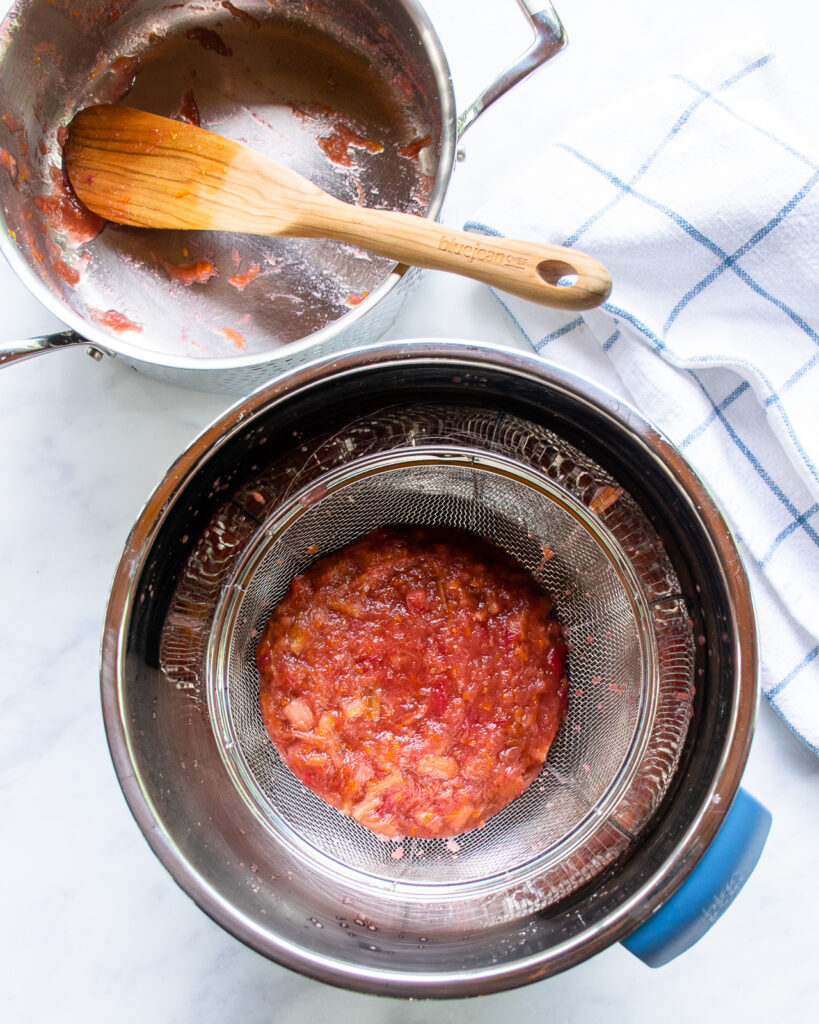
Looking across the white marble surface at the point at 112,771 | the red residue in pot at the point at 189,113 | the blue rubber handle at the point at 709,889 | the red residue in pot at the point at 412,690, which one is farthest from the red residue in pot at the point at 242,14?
the blue rubber handle at the point at 709,889

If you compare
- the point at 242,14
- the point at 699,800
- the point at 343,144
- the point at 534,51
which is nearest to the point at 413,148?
the point at 343,144

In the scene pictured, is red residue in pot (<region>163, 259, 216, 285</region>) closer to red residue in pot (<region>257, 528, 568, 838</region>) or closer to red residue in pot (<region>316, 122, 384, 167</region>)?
red residue in pot (<region>316, 122, 384, 167</region>)

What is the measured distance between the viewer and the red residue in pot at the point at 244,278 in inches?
52.4

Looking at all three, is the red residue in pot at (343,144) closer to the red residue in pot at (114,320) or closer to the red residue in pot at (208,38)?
the red residue in pot at (208,38)

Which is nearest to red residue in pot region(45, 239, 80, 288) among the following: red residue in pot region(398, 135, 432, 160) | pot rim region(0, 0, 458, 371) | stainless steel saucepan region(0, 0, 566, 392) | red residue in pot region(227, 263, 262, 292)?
stainless steel saucepan region(0, 0, 566, 392)

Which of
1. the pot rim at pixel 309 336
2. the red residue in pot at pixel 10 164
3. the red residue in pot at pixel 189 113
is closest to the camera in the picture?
the pot rim at pixel 309 336

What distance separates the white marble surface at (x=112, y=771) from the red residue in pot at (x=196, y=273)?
183mm

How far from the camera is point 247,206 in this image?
1205 mm

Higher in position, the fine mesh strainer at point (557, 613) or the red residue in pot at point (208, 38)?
the red residue in pot at point (208, 38)

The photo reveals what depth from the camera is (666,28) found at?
142 cm

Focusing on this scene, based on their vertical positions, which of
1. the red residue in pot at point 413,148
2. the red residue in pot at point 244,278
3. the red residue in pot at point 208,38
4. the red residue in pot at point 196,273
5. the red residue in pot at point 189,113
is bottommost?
the red residue in pot at point 196,273

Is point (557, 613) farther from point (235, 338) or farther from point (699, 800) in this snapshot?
point (235, 338)

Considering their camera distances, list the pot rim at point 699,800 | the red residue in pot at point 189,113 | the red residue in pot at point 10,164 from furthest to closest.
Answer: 1. the red residue in pot at point 189,113
2. the red residue in pot at point 10,164
3. the pot rim at point 699,800

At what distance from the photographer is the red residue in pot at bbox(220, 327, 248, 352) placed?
4.29 ft
